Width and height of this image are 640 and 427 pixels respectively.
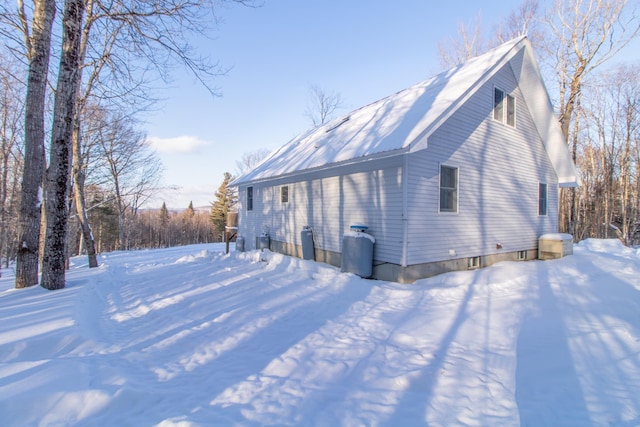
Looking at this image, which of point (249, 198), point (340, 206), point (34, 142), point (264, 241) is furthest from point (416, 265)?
point (249, 198)

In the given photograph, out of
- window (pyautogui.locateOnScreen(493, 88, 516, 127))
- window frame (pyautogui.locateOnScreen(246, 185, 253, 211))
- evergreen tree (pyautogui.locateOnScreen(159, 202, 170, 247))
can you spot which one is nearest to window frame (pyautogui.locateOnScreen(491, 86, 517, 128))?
window (pyautogui.locateOnScreen(493, 88, 516, 127))

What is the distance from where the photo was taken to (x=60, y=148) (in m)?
6.11

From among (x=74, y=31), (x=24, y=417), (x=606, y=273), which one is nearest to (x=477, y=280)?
(x=606, y=273)

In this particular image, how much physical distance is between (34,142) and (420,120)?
25.9ft

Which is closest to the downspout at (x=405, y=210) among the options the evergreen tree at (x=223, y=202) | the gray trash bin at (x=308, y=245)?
the gray trash bin at (x=308, y=245)

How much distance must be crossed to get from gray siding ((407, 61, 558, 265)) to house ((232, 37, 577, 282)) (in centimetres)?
3

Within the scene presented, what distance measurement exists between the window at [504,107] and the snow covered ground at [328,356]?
5192 millimetres

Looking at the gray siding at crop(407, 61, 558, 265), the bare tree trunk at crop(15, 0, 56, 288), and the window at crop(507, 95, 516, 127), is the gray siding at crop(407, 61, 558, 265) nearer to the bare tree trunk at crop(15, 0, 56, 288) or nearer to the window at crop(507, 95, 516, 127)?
the window at crop(507, 95, 516, 127)

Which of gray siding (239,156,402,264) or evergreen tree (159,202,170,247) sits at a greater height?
gray siding (239,156,402,264)

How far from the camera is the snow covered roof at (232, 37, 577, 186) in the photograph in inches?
264

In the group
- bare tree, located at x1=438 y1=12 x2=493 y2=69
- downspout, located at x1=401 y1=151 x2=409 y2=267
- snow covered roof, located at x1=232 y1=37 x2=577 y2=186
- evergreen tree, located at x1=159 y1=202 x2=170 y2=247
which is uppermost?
bare tree, located at x1=438 y1=12 x2=493 y2=69

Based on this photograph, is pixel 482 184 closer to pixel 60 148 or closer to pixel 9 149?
pixel 60 148

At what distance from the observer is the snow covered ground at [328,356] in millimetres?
2419

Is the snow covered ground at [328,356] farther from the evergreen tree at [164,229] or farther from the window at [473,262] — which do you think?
the evergreen tree at [164,229]
